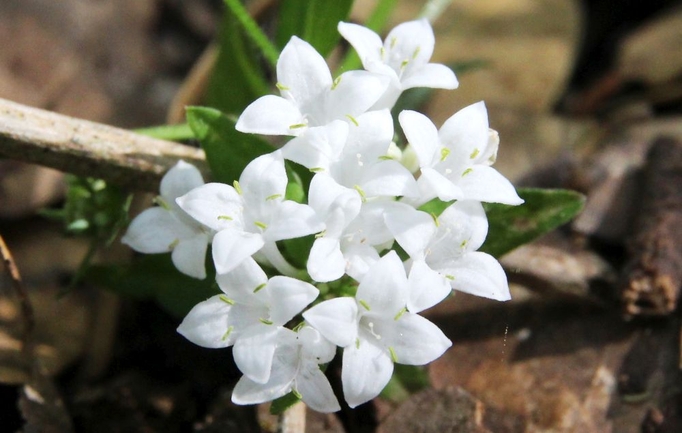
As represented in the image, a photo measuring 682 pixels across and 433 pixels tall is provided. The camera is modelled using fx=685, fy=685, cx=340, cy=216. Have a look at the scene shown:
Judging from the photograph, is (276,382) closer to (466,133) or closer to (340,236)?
(340,236)

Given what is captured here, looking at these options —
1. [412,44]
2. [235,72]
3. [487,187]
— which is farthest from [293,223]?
[235,72]

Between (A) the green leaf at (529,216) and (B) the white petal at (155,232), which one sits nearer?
(B) the white petal at (155,232)

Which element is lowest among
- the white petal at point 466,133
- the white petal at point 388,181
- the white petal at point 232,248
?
the white petal at point 232,248

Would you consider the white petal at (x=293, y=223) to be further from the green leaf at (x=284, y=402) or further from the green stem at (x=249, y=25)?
the green stem at (x=249, y=25)

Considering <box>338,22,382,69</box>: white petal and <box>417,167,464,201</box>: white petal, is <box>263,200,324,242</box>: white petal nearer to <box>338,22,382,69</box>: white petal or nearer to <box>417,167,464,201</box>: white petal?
<box>417,167,464,201</box>: white petal

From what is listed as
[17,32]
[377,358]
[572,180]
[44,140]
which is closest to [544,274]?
[572,180]

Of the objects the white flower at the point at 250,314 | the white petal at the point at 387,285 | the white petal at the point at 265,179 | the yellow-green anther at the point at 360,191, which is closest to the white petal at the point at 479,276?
the white petal at the point at 387,285
